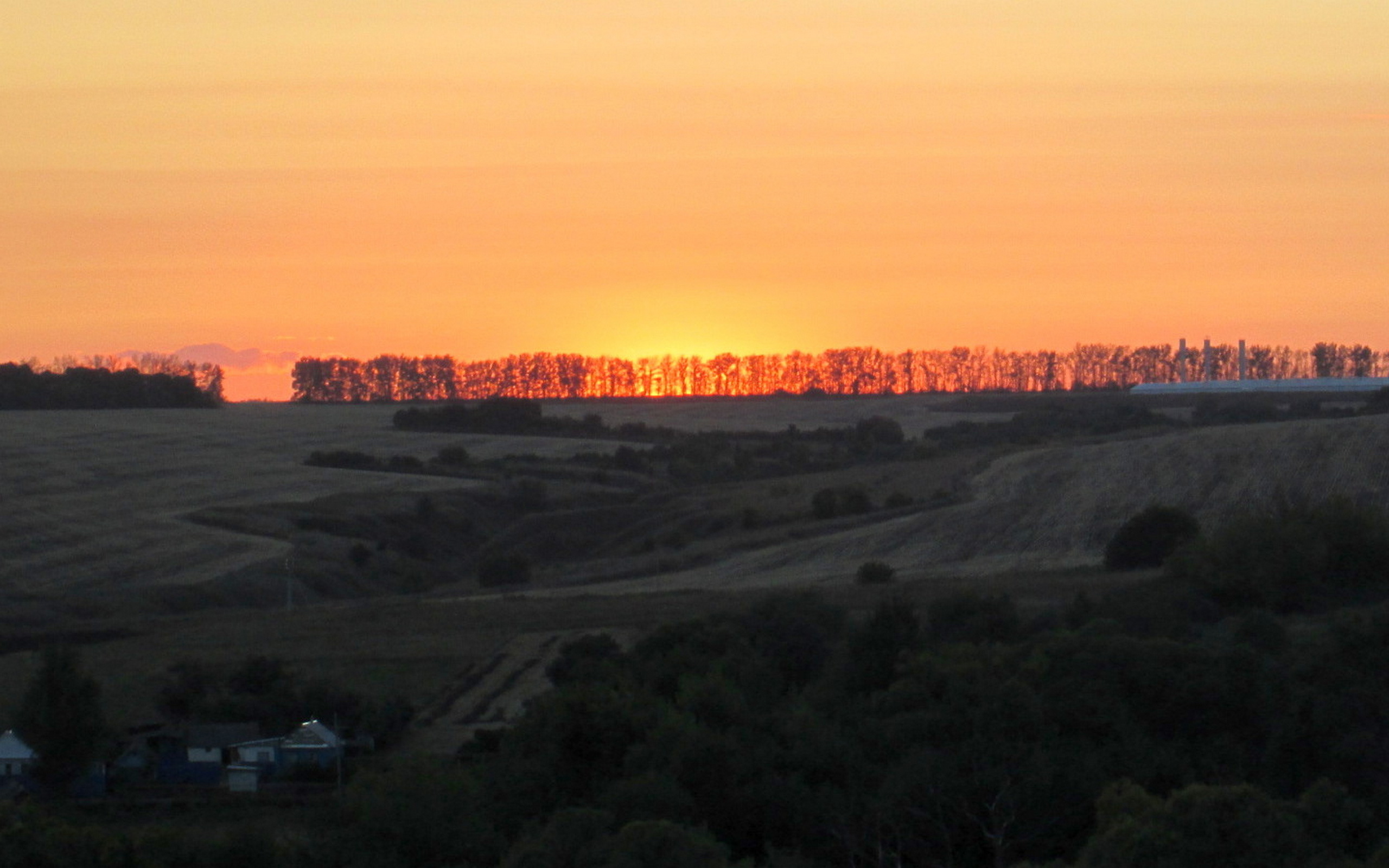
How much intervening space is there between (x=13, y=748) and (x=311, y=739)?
18.3ft

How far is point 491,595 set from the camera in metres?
51.7

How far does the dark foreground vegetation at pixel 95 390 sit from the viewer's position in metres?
117

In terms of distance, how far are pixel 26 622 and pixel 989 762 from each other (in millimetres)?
31406

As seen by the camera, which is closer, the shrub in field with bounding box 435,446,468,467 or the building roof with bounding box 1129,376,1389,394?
the shrub in field with bounding box 435,446,468,467

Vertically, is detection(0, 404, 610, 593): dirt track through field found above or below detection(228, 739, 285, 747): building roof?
above

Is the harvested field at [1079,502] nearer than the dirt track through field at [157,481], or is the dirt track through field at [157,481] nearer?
the harvested field at [1079,502]

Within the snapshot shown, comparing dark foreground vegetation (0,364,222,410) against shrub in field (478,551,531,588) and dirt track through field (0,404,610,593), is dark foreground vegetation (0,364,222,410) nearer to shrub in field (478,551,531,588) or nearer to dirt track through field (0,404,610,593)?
dirt track through field (0,404,610,593)

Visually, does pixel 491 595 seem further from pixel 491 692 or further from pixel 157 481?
pixel 157 481

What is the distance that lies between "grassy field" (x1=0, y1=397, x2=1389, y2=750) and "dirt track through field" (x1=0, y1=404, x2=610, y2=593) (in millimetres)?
172

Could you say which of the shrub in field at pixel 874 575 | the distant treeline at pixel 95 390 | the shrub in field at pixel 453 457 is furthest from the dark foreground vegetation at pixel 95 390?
the shrub in field at pixel 874 575

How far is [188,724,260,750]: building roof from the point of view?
32.3 m

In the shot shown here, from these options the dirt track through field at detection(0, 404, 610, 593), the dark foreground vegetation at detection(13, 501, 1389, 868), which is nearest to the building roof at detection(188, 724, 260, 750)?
the dark foreground vegetation at detection(13, 501, 1389, 868)

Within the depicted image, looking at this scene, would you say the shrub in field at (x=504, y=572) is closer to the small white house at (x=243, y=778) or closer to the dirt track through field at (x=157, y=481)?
the dirt track through field at (x=157, y=481)

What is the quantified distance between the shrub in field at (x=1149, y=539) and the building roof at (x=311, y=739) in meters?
22.4
